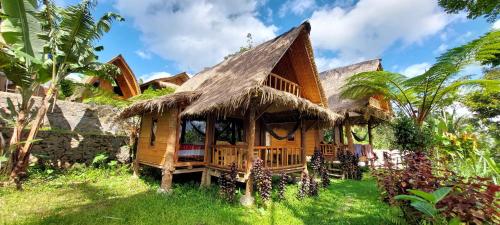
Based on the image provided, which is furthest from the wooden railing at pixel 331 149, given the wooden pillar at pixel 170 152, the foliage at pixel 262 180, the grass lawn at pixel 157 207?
the wooden pillar at pixel 170 152

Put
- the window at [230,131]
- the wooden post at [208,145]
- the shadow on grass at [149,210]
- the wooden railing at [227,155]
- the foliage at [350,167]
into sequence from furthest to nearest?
the foliage at [350,167] → the window at [230,131] → the wooden post at [208,145] → the wooden railing at [227,155] → the shadow on grass at [149,210]

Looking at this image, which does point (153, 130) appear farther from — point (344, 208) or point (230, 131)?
point (344, 208)

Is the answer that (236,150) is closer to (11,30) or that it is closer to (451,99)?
(11,30)

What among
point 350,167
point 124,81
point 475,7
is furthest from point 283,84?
point 124,81

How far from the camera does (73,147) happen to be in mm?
9648

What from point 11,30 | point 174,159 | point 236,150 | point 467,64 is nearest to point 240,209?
point 236,150

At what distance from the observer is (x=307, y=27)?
7.75 m

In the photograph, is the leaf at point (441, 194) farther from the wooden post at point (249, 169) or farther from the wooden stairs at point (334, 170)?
the wooden stairs at point (334, 170)

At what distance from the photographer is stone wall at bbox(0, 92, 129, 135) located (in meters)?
10.6

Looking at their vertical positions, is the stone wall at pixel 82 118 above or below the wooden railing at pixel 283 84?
below

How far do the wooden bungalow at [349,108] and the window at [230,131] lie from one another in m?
5.07

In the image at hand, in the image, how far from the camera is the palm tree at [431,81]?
7070 millimetres

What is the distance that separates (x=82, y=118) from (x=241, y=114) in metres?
7.79

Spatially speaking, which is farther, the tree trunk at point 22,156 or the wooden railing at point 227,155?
the wooden railing at point 227,155
